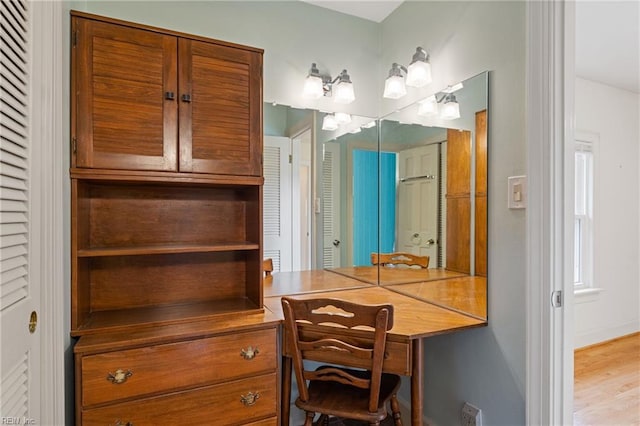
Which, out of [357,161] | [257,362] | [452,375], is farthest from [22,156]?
[452,375]

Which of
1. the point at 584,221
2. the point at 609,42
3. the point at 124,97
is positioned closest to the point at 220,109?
the point at 124,97

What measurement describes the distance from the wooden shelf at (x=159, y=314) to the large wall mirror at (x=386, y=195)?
17.6 inches

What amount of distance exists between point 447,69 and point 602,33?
5.28 ft

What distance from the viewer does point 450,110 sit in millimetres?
1809

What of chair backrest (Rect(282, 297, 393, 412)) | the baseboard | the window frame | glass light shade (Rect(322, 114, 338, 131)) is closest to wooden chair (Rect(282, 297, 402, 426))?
chair backrest (Rect(282, 297, 393, 412))

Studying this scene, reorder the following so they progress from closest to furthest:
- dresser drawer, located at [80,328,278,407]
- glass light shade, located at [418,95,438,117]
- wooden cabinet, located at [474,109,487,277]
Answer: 1. dresser drawer, located at [80,328,278,407]
2. wooden cabinet, located at [474,109,487,277]
3. glass light shade, located at [418,95,438,117]

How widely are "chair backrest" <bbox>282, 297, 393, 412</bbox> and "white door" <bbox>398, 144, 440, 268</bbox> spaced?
0.78 meters

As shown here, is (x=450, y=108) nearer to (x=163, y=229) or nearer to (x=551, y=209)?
(x=551, y=209)

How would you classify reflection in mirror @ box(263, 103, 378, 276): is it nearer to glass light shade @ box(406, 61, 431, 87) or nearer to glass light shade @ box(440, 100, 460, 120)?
glass light shade @ box(406, 61, 431, 87)

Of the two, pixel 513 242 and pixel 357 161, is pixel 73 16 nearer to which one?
pixel 357 161

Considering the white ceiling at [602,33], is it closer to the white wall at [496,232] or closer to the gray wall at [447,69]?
the gray wall at [447,69]

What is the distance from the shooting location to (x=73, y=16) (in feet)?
4.42

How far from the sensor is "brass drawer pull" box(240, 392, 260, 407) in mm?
1456

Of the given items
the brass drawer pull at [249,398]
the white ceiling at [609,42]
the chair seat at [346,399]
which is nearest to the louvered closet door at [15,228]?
the brass drawer pull at [249,398]
